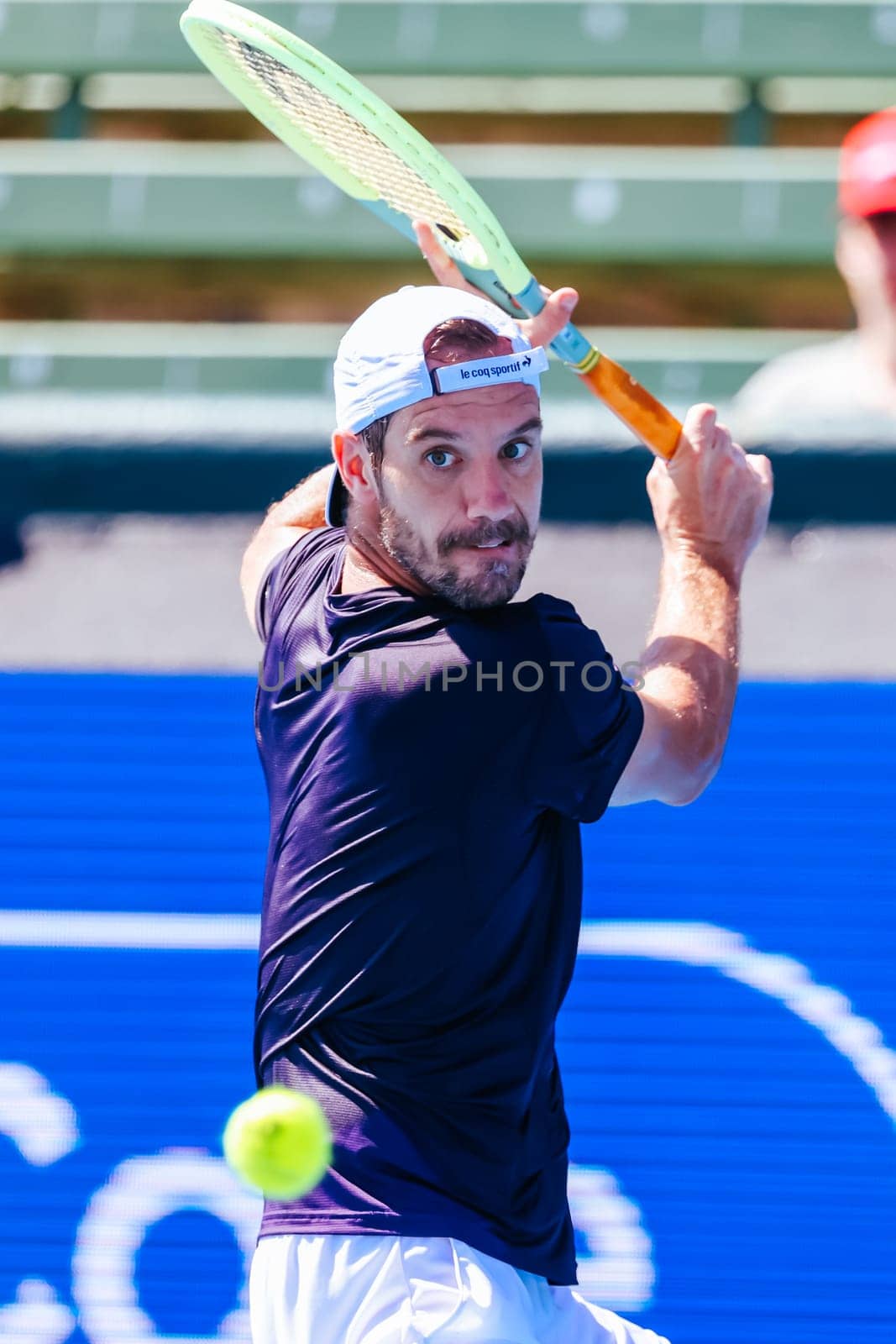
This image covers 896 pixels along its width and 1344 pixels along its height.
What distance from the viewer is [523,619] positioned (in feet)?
6.18

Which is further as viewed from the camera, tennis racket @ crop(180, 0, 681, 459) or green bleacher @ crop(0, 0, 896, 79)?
green bleacher @ crop(0, 0, 896, 79)

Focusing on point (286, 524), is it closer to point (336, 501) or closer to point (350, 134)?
point (336, 501)

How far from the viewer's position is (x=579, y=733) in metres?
1.84

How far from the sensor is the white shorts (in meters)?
1.78

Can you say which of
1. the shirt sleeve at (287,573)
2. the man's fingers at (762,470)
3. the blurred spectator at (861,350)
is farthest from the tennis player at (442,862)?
the blurred spectator at (861,350)

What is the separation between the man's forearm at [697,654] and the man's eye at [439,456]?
36 cm

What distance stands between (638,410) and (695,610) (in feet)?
0.86

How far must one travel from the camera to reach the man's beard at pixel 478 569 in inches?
73.2

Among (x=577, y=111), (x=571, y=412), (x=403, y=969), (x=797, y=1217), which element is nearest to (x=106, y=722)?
(x=571, y=412)

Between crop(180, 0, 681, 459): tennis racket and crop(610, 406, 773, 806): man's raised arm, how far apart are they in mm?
54

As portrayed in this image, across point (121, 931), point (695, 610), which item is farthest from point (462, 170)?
point (695, 610)

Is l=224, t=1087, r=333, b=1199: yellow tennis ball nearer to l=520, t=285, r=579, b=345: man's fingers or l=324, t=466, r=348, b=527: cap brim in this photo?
l=324, t=466, r=348, b=527: cap brim

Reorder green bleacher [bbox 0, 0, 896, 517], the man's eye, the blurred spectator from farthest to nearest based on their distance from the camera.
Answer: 1. green bleacher [bbox 0, 0, 896, 517]
2. the blurred spectator
3. the man's eye

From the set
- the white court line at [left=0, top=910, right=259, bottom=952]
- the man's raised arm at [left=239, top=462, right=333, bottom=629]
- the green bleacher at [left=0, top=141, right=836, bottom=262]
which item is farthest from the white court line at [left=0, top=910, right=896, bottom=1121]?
the green bleacher at [left=0, top=141, right=836, bottom=262]
